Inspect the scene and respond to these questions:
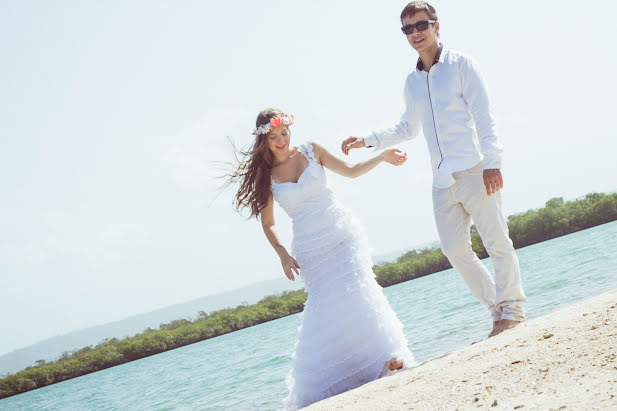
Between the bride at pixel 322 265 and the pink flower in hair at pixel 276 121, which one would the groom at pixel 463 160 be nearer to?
the bride at pixel 322 265

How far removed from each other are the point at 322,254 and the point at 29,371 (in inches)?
1396

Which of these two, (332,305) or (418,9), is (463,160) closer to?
(418,9)

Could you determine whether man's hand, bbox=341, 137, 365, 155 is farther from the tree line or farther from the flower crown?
the tree line

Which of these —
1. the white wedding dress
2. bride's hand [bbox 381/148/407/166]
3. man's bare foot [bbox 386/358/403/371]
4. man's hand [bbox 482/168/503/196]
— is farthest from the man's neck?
man's bare foot [bbox 386/358/403/371]

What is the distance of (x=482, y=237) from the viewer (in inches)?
201

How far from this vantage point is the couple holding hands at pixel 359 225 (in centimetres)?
504

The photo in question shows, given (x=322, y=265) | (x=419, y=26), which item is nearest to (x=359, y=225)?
(x=322, y=265)

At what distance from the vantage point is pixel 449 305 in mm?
13945

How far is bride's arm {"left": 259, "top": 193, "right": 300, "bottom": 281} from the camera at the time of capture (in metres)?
5.57

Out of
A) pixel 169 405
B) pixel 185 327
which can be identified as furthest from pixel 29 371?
pixel 169 405

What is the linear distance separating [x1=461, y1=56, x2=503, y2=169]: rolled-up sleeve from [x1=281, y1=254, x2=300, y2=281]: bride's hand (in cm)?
195

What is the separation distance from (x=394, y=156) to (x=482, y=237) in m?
1.10

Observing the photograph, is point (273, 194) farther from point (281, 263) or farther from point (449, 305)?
point (449, 305)

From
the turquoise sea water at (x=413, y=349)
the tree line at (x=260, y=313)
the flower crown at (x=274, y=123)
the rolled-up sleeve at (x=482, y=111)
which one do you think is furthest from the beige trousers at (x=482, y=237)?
the tree line at (x=260, y=313)
